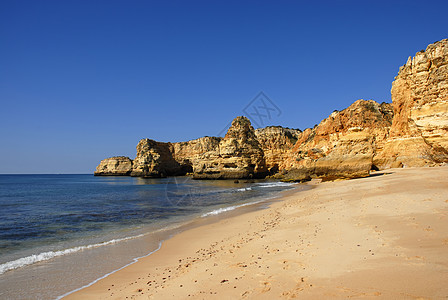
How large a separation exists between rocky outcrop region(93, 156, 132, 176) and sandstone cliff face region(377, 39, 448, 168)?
9814 cm

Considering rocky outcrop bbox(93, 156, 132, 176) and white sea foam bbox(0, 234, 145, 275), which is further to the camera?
rocky outcrop bbox(93, 156, 132, 176)

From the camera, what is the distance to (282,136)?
77188 mm

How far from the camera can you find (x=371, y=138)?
33.2 meters

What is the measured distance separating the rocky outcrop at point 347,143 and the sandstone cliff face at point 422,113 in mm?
2957

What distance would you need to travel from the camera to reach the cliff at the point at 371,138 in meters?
25.0

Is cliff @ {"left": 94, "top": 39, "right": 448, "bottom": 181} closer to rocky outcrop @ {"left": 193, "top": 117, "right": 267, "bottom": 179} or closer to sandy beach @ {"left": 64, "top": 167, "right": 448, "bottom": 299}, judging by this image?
rocky outcrop @ {"left": 193, "top": 117, "right": 267, "bottom": 179}

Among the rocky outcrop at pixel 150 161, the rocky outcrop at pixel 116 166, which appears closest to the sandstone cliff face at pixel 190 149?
the rocky outcrop at pixel 150 161

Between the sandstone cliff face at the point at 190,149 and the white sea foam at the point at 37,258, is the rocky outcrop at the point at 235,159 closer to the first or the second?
the sandstone cliff face at the point at 190,149

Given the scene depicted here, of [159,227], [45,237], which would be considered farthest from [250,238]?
[45,237]

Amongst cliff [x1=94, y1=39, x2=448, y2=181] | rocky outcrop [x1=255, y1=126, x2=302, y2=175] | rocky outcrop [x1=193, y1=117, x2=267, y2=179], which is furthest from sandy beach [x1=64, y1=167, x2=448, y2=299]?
rocky outcrop [x1=255, y1=126, x2=302, y2=175]

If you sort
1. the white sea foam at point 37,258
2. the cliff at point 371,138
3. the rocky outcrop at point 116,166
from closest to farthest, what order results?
the white sea foam at point 37,258 < the cliff at point 371,138 < the rocky outcrop at point 116,166

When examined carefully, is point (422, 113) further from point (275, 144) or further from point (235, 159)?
point (275, 144)

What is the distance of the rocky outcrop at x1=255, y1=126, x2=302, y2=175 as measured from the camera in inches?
2726

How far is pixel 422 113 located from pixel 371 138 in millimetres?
7782
